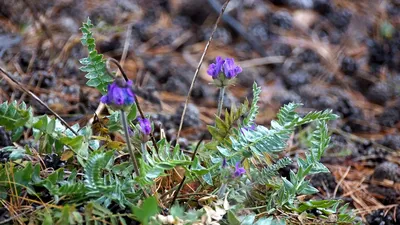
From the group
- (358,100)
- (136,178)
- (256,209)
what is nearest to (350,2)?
(358,100)

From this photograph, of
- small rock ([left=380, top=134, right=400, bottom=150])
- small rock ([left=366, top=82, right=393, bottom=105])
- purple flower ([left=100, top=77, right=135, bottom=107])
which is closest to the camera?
purple flower ([left=100, top=77, right=135, bottom=107])

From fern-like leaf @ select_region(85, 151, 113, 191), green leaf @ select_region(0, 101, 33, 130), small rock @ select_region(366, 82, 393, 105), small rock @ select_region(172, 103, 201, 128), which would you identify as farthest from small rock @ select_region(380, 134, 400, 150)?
green leaf @ select_region(0, 101, 33, 130)

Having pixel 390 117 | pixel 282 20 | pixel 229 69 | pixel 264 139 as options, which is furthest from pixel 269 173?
pixel 282 20

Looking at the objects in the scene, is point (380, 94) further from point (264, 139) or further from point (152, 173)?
point (152, 173)

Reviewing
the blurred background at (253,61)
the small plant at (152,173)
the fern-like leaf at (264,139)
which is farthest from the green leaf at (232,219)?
the blurred background at (253,61)

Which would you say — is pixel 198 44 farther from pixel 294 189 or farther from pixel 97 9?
pixel 294 189

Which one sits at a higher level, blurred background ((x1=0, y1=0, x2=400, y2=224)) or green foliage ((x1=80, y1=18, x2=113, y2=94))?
green foliage ((x1=80, y1=18, x2=113, y2=94))

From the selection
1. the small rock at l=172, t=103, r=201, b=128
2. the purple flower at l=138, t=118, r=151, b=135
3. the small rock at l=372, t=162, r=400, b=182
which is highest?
the purple flower at l=138, t=118, r=151, b=135

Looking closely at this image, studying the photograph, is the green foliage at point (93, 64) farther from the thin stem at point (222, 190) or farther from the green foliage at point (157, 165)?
the thin stem at point (222, 190)

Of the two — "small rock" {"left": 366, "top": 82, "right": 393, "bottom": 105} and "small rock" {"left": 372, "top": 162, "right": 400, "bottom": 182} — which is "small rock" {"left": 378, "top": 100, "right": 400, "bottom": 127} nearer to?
"small rock" {"left": 366, "top": 82, "right": 393, "bottom": 105}
